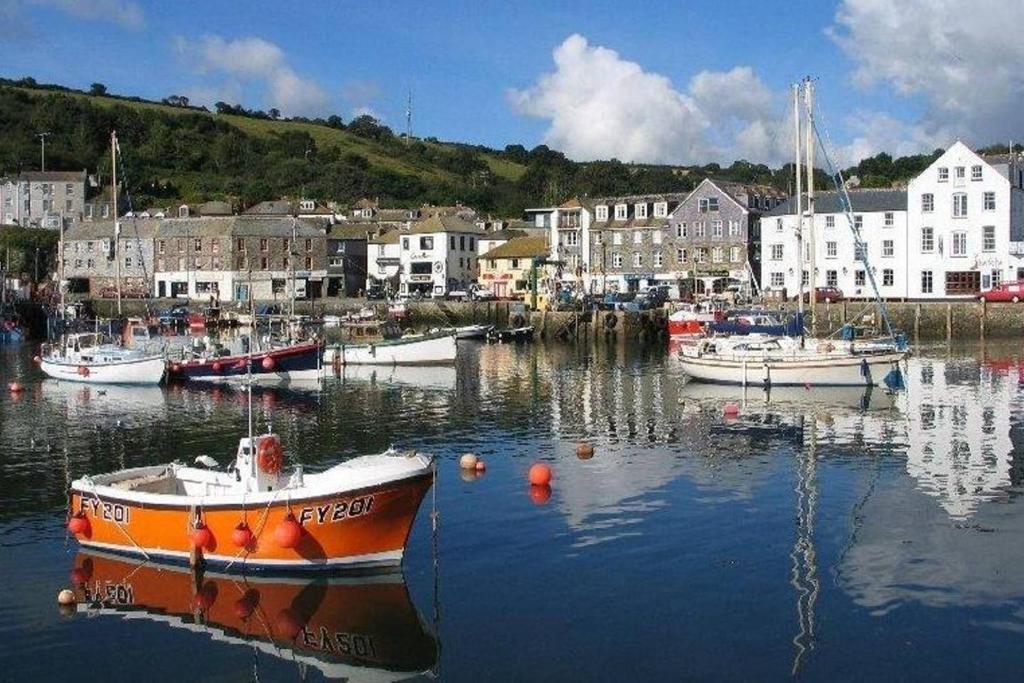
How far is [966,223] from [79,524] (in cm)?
7546

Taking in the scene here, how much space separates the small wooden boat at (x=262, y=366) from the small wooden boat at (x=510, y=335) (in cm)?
2745

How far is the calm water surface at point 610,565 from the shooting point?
17.1 m

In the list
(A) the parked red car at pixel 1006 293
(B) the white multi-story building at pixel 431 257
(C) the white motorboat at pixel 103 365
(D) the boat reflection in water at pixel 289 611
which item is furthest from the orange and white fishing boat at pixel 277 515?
(B) the white multi-story building at pixel 431 257

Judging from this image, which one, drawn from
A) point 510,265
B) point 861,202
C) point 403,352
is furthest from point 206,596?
point 510,265

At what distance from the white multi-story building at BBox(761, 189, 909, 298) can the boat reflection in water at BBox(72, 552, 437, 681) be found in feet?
232

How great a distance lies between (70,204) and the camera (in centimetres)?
14225

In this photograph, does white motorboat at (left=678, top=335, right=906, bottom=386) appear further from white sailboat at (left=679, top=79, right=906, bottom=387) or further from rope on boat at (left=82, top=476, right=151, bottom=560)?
rope on boat at (left=82, top=476, right=151, bottom=560)

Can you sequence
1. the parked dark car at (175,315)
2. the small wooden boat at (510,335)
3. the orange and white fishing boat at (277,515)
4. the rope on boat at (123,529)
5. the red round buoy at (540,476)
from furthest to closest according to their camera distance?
the parked dark car at (175,315) < the small wooden boat at (510,335) < the red round buoy at (540,476) < the rope on boat at (123,529) < the orange and white fishing boat at (277,515)

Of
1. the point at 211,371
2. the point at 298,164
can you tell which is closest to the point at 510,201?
the point at 298,164

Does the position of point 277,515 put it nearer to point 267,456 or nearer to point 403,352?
point 267,456

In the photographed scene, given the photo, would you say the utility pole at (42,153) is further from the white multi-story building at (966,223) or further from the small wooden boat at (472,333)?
the white multi-story building at (966,223)

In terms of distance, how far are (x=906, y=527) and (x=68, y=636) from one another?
54.4ft

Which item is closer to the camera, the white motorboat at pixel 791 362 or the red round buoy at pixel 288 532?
the red round buoy at pixel 288 532

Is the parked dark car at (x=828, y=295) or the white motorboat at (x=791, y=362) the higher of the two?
the parked dark car at (x=828, y=295)
